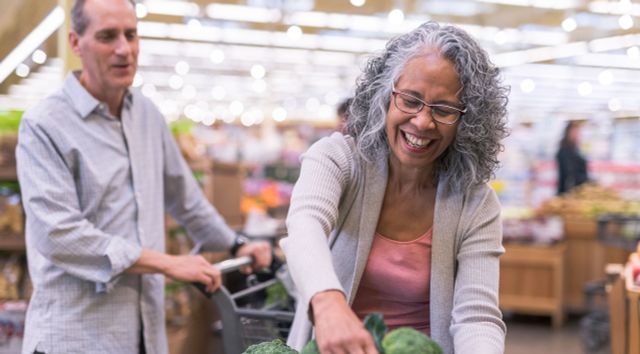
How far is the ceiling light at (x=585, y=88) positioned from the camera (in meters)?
19.9

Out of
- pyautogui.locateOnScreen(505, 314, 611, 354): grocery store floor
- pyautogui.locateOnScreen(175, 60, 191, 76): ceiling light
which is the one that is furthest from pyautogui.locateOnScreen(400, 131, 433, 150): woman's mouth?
pyautogui.locateOnScreen(175, 60, 191, 76): ceiling light

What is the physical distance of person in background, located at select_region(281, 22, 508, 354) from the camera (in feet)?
5.07

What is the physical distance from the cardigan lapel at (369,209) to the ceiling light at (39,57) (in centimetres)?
366

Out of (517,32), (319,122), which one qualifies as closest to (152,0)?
(517,32)

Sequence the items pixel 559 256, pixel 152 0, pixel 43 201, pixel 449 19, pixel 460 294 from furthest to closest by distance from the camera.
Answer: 1. pixel 449 19
2. pixel 152 0
3. pixel 559 256
4. pixel 43 201
5. pixel 460 294

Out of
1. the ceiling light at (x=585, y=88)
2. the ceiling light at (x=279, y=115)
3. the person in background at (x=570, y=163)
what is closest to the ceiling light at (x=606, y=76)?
the ceiling light at (x=585, y=88)

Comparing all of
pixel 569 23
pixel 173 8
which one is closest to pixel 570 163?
pixel 569 23

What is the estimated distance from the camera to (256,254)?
2.65 meters

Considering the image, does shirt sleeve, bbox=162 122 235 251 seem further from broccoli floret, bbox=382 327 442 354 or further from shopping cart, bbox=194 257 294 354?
broccoli floret, bbox=382 327 442 354

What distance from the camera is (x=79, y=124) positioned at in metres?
2.25

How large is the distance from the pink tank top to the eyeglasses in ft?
0.93

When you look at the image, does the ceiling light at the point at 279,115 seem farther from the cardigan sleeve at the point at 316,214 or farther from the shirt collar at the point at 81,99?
the cardigan sleeve at the point at 316,214

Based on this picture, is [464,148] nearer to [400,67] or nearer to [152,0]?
[400,67]

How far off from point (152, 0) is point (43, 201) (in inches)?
422
